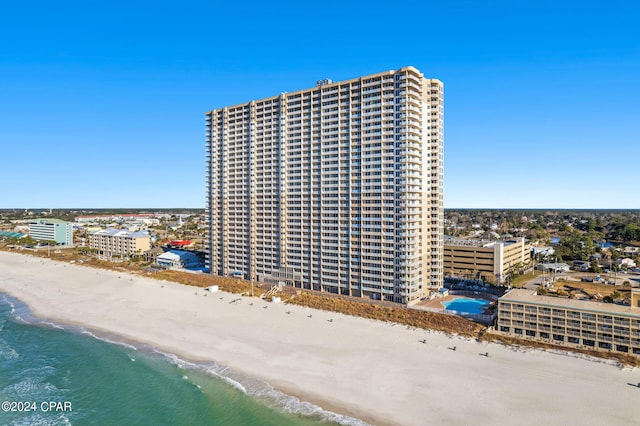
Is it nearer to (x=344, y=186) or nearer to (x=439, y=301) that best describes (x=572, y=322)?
(x=439, y=301)

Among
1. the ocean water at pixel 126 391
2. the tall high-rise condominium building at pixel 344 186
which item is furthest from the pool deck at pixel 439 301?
the ocean water at pixel 126 391

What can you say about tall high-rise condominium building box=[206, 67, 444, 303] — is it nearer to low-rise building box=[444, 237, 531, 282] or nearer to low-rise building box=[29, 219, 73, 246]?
low-rise building box=[444, 237, 531, 282]

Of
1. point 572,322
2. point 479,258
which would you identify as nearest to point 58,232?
point 479,258

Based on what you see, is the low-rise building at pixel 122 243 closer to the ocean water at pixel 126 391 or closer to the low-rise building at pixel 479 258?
the ocean water at pixel 126 391

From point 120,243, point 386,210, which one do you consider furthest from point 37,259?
point 386,210

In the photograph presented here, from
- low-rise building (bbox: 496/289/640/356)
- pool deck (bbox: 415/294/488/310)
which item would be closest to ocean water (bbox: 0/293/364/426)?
low-rise building (bbox: 496/289/640/356)

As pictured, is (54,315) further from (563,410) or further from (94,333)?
(563,410)
